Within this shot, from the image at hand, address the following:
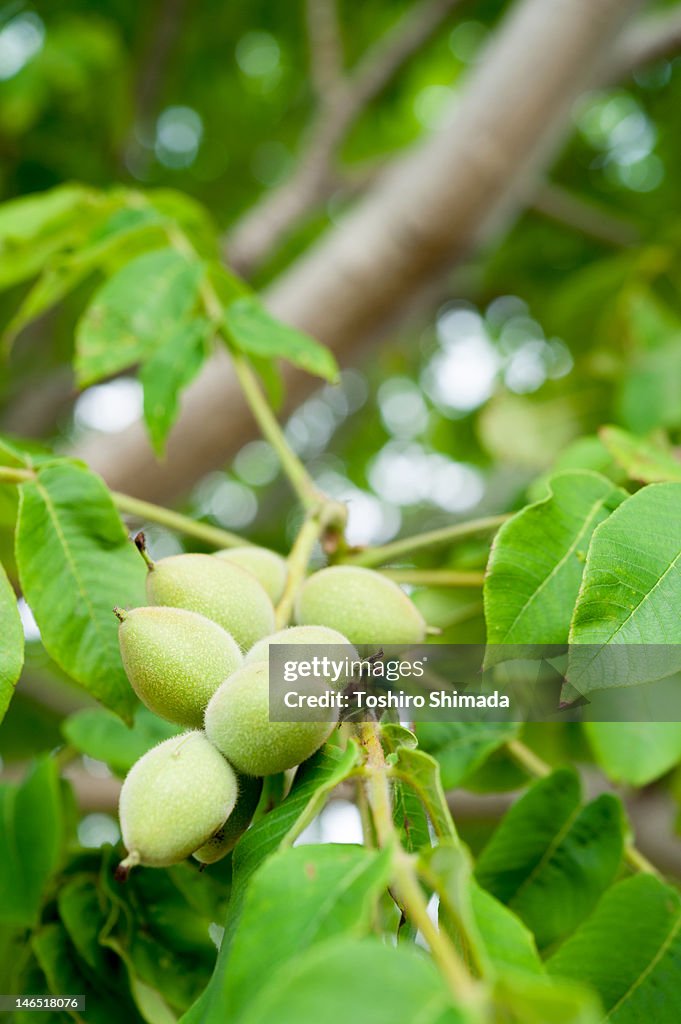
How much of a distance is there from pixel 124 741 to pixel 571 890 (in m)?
0.56

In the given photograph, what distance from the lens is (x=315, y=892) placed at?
0.57m

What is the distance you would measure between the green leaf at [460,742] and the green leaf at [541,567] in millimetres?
326

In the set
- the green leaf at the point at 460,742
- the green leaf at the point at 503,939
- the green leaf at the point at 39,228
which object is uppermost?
the green leaf at the point at 39,228

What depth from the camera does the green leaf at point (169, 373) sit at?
3.84 ft

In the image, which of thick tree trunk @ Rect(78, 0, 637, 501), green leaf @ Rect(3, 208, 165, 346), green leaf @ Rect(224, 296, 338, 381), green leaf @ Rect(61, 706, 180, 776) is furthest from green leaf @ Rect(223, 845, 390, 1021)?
thick tree trunk @ Rect(78, 0, 637, 501)

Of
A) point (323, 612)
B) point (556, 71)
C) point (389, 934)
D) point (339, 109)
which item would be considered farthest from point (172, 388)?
point (339, 109)

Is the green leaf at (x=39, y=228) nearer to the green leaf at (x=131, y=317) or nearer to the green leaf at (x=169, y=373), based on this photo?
the green leaf at (x=131, y=317)

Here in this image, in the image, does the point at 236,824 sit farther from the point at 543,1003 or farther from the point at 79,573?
the point at 543,1003

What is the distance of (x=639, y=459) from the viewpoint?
116 cm

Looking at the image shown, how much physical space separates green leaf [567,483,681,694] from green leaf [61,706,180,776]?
615mm

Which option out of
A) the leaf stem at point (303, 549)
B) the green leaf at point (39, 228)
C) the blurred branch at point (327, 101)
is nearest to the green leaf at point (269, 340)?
the leaf stem at point (303, 549)

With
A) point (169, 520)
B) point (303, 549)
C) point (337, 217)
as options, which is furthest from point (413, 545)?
point (337, 217)

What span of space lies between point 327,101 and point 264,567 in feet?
7.03

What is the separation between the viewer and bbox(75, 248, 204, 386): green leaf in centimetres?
127
